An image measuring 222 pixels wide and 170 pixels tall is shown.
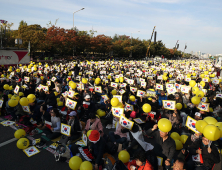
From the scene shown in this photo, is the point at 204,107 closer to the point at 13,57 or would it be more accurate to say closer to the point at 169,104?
the point at 169,104

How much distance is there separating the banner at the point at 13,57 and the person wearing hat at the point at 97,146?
544 inches

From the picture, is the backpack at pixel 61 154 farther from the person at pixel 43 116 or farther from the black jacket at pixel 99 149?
the person at pixel 43 116

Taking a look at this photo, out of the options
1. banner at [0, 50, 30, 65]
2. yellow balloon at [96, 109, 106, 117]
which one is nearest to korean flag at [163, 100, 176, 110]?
yellow balloon at [96, 109, 106, 117]

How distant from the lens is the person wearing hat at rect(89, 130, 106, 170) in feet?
12.6

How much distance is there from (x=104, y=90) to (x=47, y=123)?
4.23 metres

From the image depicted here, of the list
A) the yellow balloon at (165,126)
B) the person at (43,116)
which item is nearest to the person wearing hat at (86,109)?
the person at (43,116)

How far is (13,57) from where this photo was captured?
14.3 meters

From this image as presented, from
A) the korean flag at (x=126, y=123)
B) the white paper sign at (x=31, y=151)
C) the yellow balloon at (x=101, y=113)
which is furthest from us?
the yellow balloon at (x=101, y=113)

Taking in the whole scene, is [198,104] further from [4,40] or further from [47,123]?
[4,40]

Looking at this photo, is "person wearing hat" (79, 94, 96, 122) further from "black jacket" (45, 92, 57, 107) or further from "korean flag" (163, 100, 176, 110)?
"korean flag" (163, 100, 176, 110)

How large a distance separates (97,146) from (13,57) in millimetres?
14269

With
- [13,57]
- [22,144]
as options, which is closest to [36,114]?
[22,144]

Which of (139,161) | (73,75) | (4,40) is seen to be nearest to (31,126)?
(139,161)

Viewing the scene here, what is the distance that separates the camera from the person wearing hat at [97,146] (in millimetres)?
3834
